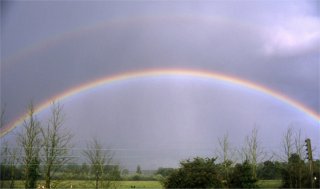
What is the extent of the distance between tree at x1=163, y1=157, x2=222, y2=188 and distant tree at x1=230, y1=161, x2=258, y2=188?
214cm

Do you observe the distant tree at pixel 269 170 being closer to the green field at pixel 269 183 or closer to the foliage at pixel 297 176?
the green field at pixel 269 183

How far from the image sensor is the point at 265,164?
3147 cm

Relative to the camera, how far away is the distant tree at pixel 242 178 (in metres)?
25.8

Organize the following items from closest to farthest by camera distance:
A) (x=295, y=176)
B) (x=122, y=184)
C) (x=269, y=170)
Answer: (x=295, y=176), (x=122, y=184), (x=269, y=170)

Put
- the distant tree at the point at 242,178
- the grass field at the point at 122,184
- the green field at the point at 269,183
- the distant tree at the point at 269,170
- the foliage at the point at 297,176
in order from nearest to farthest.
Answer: the foliage at the point at 297,176 < the green field at the point at 269,183 < the grass field at the point at 122,184 < the distant tree at the point at 242,178 < the distant tree at the point at 269,170

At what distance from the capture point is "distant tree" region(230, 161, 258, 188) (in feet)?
84.6

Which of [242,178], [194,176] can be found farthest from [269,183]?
[194,176]

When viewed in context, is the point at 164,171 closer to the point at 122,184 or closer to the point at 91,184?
the point at 122,184

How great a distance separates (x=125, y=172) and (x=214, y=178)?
18.4ft

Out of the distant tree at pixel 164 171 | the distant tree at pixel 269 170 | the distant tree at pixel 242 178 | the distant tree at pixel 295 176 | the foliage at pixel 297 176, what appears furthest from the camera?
the distant tree at pixel 269 170

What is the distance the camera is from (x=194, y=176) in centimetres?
2384

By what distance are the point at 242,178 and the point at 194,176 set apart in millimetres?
4064

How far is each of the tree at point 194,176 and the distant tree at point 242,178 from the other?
7.02ft

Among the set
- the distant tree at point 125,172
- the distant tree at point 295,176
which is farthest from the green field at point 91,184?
the distant tree at point 295,176
